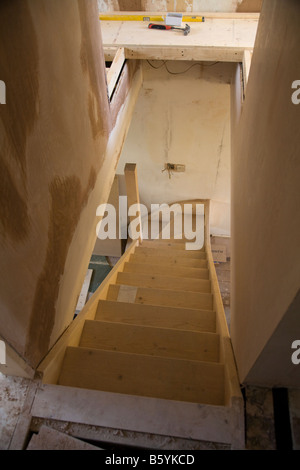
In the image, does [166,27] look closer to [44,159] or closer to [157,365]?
[44,159]

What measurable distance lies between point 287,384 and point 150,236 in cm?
522

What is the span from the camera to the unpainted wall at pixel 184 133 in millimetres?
3852

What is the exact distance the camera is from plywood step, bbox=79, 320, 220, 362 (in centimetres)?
188

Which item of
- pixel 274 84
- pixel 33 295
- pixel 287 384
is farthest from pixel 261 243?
pixel 33 295

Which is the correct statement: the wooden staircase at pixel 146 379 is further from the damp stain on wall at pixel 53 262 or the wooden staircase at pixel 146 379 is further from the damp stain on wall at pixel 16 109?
the damp stain on wall at pixel 16 109

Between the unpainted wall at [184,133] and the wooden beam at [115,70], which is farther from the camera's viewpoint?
the unpainted wall at [184,133]

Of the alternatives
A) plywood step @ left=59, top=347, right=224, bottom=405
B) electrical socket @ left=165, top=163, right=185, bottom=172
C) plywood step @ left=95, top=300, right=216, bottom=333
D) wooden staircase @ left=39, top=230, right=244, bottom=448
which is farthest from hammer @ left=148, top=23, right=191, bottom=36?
plywood step @ left=59, top=347, right=224, bottom=405

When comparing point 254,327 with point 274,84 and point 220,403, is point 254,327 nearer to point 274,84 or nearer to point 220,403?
point 220,403

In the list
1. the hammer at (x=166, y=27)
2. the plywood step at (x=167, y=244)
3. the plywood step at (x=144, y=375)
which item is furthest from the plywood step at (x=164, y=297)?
the hammer at (x=166, y=27)

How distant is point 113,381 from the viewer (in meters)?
1.61

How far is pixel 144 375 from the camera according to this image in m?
1.62

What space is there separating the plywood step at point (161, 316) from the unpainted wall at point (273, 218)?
0.54m

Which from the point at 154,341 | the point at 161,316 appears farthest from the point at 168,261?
the point at 154,341

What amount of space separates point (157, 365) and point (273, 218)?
1066 millimetres
